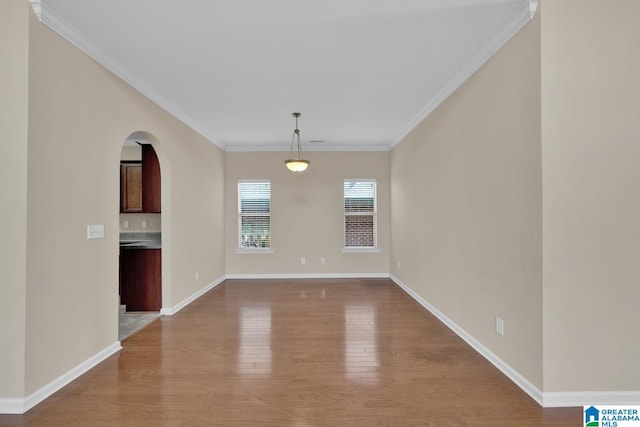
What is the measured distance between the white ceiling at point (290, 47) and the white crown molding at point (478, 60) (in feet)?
0.04

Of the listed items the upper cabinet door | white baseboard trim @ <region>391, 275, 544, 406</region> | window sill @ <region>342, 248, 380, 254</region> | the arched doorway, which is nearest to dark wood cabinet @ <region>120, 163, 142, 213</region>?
the arched doorway

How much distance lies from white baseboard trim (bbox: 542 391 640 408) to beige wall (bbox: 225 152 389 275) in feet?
15.3

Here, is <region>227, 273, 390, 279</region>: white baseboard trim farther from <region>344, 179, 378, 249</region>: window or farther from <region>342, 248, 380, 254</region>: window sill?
<region>344, 179, 378, 249</region>: window

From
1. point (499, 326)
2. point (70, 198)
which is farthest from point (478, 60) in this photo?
point (70, 198)

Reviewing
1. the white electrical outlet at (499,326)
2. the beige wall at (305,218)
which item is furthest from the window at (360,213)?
the white electrical outlet at (499,326)

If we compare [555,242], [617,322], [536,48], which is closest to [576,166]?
[555,242]

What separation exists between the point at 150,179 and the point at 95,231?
2.02 metres

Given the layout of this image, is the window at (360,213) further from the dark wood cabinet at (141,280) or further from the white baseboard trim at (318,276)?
the dark wood cabinet at (141,280)

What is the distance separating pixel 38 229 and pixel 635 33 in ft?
14.1

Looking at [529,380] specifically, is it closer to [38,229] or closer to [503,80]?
[503,80]

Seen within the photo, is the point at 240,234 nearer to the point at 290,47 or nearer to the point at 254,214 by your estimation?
the point at 254,214

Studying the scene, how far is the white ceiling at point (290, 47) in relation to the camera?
231 centimetres

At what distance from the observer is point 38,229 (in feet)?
7.41

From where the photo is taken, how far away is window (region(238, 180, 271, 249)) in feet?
22.5
